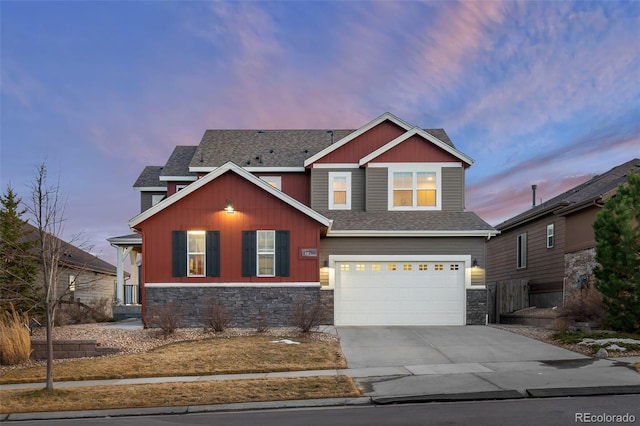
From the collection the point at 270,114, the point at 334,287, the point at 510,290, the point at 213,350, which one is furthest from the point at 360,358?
the point at 270,114

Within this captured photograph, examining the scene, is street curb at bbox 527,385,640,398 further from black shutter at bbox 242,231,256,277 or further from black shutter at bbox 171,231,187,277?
black shutter at bbox 171,231,187,277

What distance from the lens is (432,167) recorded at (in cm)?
2258

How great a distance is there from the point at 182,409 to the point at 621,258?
41.9 feet

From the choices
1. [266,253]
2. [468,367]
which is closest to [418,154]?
[266,253]

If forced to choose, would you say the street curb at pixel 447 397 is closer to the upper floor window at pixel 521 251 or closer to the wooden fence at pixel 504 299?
the wooden fence at pixel 504 299

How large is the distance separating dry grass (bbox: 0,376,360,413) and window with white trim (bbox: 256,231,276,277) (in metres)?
8.54

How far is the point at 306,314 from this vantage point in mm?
17969

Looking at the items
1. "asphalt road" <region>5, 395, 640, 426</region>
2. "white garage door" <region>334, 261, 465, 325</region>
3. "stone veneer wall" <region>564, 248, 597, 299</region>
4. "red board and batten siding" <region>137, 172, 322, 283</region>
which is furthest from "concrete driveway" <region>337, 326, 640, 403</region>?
"stone veneer wall" <region>564, 248, 597, 299</region>

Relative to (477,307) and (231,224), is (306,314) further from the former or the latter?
(477,307)

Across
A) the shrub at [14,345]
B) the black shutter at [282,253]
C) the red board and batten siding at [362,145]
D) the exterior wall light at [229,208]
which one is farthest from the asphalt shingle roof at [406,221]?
the shrub at [14,345]

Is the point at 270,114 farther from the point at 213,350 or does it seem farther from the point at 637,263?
the point at 637,263

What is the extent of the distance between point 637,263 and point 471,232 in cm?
619

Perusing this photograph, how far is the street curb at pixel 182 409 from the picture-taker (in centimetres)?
956

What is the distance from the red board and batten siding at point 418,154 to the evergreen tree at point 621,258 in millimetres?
7372
